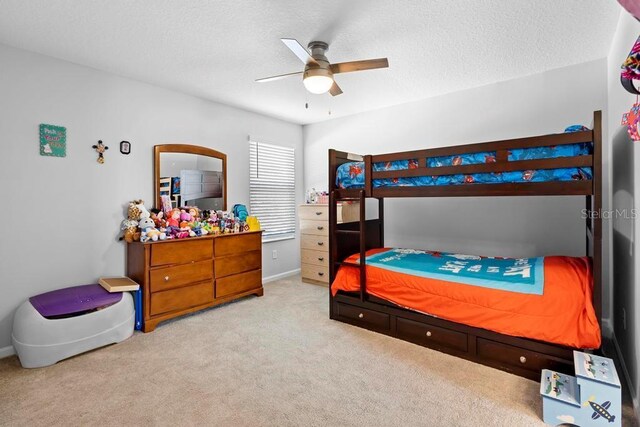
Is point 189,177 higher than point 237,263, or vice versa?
point 189,177

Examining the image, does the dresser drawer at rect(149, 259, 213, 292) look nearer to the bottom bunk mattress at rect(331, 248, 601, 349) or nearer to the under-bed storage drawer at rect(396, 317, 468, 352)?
the bottom bunk mattress at rect(331, 248, 601, 349)

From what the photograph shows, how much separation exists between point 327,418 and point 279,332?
126cm

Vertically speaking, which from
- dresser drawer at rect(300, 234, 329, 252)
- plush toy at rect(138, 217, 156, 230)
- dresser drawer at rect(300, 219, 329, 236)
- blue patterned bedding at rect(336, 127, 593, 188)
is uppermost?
blue patterned bedding at rect(336, 127, 593, 188)

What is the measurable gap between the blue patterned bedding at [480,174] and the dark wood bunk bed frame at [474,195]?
0.04 meters

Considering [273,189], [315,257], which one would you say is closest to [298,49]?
[273,189]

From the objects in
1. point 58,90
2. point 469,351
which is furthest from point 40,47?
point 469,351

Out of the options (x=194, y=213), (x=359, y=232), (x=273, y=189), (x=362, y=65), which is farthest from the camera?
(x=273, y=189)

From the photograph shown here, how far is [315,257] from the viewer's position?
4.70 meters

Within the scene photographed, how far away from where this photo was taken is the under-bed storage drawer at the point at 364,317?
2.92m

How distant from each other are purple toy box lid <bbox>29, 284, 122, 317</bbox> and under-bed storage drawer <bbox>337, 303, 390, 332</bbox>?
6.94 feet

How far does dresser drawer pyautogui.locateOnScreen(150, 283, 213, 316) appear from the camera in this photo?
3.11m

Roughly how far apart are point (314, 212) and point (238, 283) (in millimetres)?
1539

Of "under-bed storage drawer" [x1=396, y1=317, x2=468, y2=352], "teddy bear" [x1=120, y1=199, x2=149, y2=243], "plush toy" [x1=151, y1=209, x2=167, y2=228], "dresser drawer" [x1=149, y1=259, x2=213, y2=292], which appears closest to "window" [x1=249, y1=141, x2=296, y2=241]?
"dresser drawer" [x1=149, y1=259, x2=213, y2=292]

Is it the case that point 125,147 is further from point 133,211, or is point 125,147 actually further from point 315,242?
point 315,242
